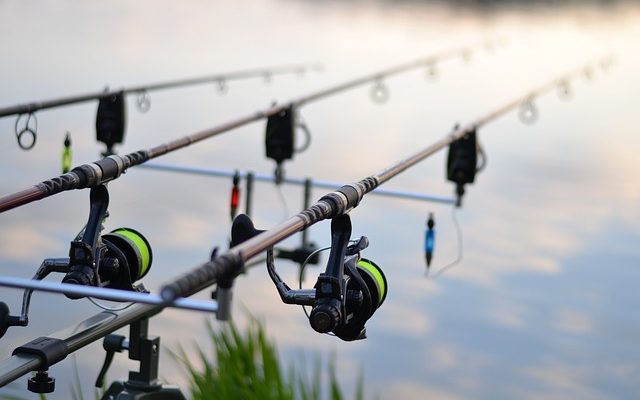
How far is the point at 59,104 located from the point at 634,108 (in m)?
9.22

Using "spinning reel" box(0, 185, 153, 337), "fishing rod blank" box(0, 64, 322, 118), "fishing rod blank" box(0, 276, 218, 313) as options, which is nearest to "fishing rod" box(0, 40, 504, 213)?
"spinning reel" box(0, 185, 153, 337)

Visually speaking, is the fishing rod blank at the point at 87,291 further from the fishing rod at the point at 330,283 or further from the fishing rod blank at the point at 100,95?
the fishing rod blank at the point at 100,95

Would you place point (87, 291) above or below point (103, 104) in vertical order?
Answer: below

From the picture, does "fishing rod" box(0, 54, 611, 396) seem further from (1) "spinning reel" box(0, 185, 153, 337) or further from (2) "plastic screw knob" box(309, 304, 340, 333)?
(1) "spinning reel" box(0, 185, 153, 337)

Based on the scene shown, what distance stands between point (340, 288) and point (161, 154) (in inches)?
44.5

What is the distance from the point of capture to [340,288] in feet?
11.5

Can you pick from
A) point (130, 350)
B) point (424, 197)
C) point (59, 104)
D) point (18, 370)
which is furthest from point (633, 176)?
point (18, 370)

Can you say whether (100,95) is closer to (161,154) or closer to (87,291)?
(161,154)

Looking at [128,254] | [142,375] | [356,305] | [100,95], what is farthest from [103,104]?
[356,305]

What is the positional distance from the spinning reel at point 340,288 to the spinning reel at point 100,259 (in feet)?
1.74

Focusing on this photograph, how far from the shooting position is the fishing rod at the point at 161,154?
11.8ft

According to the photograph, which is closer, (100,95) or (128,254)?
(128,254)

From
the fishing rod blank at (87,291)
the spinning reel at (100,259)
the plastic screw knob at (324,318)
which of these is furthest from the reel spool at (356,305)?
the fishing rod blank at (87,291)

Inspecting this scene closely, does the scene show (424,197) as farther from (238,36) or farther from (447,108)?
(238,36)
